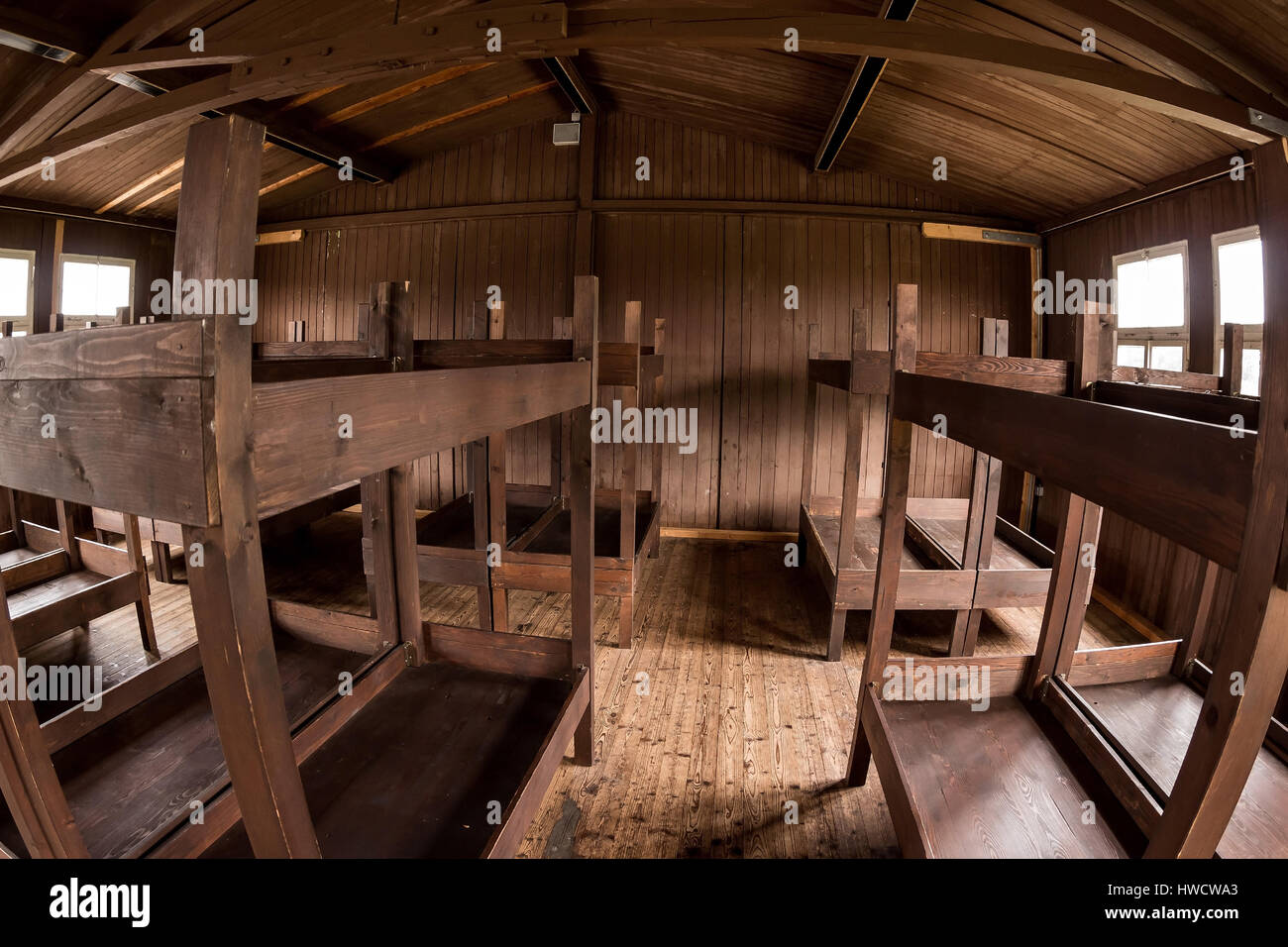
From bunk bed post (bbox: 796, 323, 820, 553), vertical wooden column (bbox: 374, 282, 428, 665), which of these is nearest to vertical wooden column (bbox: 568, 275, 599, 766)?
vertical wooden column (bbox: 374, 282, 428, 665)

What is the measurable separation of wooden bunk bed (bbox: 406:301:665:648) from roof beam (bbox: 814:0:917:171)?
2061 millimetres

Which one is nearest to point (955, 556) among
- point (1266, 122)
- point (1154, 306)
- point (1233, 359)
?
point (1233, 359)

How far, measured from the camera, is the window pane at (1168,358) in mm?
4116

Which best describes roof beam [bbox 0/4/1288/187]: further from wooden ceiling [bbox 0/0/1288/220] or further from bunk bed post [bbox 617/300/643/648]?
bunk bed post [bbox 617/300/643/648]

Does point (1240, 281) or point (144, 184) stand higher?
point (144, 184)

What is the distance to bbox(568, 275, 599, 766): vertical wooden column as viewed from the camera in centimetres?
243

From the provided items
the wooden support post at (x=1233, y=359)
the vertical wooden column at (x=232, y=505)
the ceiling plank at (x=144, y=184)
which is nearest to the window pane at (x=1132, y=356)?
the wooden support post at (x=1233, y=359)

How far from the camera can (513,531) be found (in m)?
4.44

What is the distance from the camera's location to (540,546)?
4066mm

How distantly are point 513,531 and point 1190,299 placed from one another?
495 cm

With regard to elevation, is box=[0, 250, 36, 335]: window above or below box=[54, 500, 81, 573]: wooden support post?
above

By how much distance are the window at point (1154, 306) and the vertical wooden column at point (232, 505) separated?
5348 mm

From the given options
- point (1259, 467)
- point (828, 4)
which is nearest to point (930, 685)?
point (1259, 467)

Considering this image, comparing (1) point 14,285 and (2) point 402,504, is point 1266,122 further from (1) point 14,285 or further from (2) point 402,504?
(1) point 14,285
